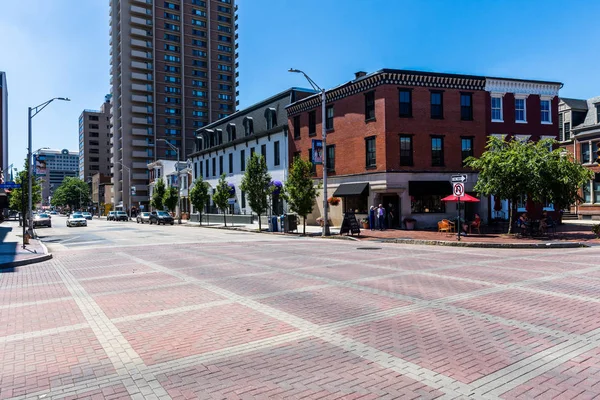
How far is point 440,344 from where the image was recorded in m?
5.86

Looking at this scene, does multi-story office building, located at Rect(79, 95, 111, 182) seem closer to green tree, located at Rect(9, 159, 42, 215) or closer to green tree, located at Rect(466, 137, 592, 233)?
green tree, located at Rect(9, 159, 42, 215)

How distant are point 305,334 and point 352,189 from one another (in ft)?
86.1

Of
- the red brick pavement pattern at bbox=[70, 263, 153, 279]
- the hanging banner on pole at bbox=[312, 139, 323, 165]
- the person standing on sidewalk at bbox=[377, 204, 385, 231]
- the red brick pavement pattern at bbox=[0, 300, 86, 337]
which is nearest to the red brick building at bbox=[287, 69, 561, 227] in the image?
the person standing on sidewalk at bbox=[377, 204, 385, 231]

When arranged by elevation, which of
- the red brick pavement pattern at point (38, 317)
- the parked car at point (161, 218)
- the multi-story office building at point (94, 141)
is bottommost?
the red brick pavement pattern at point (38, 317)

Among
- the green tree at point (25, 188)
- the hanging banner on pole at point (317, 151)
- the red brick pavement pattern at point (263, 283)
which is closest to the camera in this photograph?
the red brick pavement pattern at point (263, 283)

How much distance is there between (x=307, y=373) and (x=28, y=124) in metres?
32.5

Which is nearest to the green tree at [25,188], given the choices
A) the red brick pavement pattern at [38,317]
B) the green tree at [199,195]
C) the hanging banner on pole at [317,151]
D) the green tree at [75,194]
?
the green tree at [199,195]

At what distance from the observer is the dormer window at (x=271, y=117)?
43.4 metres

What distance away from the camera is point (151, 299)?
29.4 ft

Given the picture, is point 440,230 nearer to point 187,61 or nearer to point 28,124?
point 28,124

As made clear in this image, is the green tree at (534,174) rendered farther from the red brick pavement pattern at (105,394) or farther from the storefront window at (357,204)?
the red brick pavement pattern at (105,394)

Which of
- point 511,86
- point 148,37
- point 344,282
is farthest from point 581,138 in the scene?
point 148,37

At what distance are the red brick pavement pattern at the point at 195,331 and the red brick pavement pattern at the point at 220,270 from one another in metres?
4.00

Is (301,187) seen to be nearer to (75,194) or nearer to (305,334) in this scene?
(305,334)
